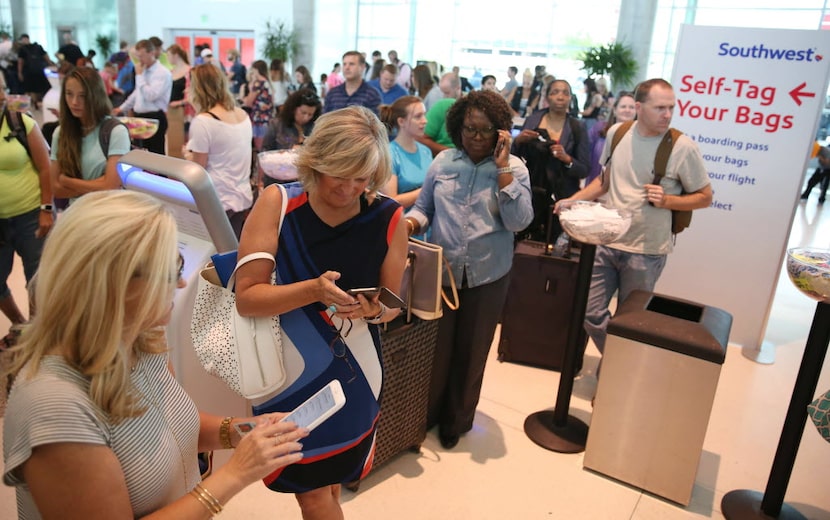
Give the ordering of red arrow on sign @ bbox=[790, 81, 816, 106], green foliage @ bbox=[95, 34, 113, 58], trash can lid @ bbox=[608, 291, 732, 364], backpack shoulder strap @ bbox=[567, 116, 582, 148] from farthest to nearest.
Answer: green foliage @ bbox=[95, 34, 113, 58] → backpack shoulder strap @ bbox=[567, 116, 582, 148] → red arrow on sign @ bbox=[790, 81, 816, 106] → trash can lid @ bbox=[608, 291, 732, 364]

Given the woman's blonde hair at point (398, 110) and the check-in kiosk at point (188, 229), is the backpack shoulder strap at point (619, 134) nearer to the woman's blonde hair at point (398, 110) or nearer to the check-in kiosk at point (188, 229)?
the woman's blonde hair at point (398, 110)

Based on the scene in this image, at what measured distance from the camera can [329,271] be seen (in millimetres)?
1646

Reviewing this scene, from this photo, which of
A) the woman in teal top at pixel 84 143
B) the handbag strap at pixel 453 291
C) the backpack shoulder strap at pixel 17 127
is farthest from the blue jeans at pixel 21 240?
the handbag strap at pixel 453 291

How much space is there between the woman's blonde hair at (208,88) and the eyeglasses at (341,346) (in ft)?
7.48

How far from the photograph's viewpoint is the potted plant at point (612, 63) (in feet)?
44.9

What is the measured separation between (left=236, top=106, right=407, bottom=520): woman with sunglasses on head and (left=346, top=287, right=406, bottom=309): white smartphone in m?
0.01

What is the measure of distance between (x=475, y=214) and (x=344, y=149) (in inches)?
43.6

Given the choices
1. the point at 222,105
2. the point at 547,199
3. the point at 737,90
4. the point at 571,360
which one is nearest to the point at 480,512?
the point at 571,360

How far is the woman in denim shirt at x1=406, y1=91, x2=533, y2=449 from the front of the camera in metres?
2.58

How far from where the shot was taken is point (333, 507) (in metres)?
1.84

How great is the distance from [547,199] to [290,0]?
16878 millimetres

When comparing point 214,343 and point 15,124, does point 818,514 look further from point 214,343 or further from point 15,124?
point 15,124

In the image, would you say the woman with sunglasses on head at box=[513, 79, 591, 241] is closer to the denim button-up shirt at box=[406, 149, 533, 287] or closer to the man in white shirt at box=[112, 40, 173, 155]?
the denim button-up shirt at box=[406, 149, 533, 287]

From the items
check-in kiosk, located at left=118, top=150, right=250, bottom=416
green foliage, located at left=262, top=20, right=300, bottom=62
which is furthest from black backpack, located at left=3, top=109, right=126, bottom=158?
green foliage, located at left=262, top=20, right=300, bottom=62
